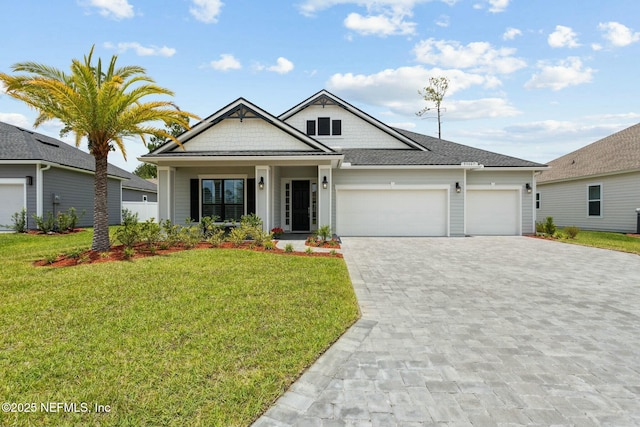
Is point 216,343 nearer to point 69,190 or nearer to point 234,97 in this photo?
point 234,97

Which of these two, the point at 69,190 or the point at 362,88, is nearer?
the point at 69,190

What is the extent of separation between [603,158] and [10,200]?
30.4m

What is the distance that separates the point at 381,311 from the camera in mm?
4582

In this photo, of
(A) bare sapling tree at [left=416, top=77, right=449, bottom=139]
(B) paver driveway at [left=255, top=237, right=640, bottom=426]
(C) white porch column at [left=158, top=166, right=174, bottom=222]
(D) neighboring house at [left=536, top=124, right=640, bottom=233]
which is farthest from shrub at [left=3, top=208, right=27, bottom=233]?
(A) bare sapling tree at [left=416, top=77, right=449, bottom=139]

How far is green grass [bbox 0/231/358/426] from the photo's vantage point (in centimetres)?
243

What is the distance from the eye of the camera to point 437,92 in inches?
1129

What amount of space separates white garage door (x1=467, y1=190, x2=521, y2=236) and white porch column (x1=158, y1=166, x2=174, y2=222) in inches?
519

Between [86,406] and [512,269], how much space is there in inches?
323

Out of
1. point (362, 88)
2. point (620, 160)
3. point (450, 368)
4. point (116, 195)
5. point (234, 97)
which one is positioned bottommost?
point (450, 368)

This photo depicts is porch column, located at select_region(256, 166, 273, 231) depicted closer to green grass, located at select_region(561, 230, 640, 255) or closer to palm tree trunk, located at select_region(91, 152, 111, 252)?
palm tree trunk, located at select_region(91, 152, 111, 252)

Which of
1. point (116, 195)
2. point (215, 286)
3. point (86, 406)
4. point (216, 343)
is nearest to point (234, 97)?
point (215, 286)

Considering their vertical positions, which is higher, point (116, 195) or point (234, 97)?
point (234, 97)

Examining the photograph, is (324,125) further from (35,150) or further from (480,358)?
(480,358)

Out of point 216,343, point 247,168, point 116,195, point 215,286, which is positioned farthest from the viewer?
point 116,195
